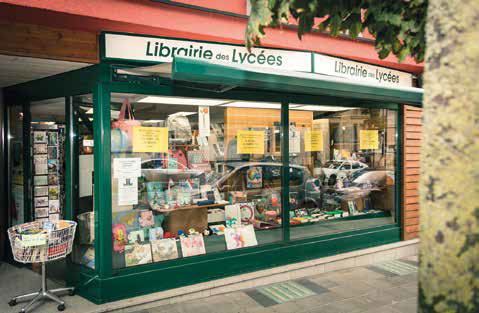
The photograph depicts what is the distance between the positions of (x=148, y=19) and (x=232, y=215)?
9.73 ft

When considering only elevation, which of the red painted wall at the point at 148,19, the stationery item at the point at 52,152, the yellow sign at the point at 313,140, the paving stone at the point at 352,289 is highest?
the red painted wall at the point at 148,19

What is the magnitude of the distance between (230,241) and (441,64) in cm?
438

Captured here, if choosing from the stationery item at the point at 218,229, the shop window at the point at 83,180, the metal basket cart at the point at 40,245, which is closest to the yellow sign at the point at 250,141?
the stationery item at the point at 218,229

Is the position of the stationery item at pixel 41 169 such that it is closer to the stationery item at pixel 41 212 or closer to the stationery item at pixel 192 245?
the stationery item at pixel 41 212

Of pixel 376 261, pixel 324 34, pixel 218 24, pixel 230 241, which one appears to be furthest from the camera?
pixel 376 261

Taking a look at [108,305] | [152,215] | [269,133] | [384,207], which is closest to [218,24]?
[269,133]

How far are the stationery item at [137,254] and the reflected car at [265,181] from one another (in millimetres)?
1381

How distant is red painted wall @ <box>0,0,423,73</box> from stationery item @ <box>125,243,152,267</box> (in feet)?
8.47

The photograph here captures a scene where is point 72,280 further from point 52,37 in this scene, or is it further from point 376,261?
point 376,261

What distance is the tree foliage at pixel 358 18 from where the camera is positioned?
7.32 ft

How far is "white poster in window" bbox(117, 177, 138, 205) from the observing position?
462cm

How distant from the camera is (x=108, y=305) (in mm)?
4289

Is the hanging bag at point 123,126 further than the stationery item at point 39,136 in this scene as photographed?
No

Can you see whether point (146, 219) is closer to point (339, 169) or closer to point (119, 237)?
point (119, 237)
